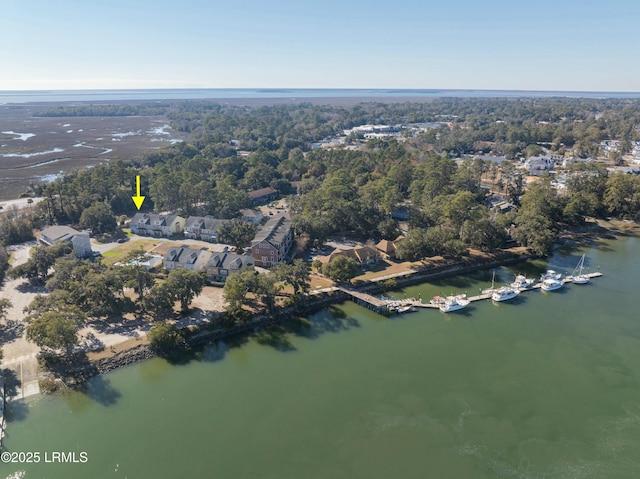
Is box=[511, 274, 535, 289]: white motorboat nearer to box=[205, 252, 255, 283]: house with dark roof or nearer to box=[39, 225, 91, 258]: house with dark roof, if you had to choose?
box=[205, 252, 255, 283]: house with dark roof

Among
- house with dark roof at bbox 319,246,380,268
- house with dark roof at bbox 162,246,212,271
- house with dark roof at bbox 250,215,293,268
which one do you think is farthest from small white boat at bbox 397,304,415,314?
house with dark roof at bbox 162,246,212,271

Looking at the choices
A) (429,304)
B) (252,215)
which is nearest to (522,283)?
(429,304)

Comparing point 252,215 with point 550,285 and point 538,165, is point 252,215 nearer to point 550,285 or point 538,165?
point 550,285

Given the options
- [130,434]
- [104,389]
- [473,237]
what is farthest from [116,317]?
[473,237]

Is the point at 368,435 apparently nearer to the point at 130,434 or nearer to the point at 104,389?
the point at 130,434

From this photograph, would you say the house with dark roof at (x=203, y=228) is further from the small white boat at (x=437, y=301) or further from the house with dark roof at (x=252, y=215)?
the small white boat at (x=437, y=301)

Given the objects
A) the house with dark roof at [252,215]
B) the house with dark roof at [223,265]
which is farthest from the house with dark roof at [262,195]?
the house with dark roof at [223,265]
